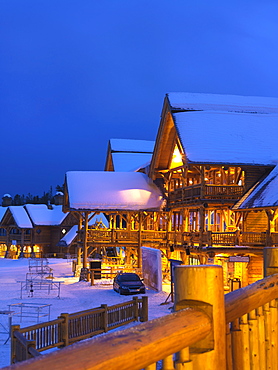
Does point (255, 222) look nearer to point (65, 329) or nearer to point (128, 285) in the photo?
point (128, 285)

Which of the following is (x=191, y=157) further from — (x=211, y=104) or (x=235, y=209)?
(x=211, y=104)

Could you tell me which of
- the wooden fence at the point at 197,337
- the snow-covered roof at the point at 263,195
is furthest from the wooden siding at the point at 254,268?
the wooden fence at the point at 197,337

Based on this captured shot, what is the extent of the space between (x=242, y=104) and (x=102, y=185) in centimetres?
1234

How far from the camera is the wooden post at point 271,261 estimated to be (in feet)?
14.5

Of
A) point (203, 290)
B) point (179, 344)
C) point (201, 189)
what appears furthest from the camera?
point (201, 189)

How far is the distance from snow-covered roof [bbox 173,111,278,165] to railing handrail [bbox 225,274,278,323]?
918 inches

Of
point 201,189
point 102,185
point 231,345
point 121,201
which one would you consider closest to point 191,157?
point 201,189

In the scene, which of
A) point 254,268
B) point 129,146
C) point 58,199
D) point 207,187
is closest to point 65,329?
point 254,268

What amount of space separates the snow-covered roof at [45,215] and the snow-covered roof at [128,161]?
14.1 m

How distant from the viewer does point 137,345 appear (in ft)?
6.86

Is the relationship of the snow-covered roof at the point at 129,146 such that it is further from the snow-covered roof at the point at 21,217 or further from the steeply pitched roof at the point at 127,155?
the snow-covered roof at the point at 21,217

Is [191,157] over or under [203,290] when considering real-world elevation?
over

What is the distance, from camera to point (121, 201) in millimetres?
35250

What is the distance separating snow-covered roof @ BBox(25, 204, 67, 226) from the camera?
206ft
